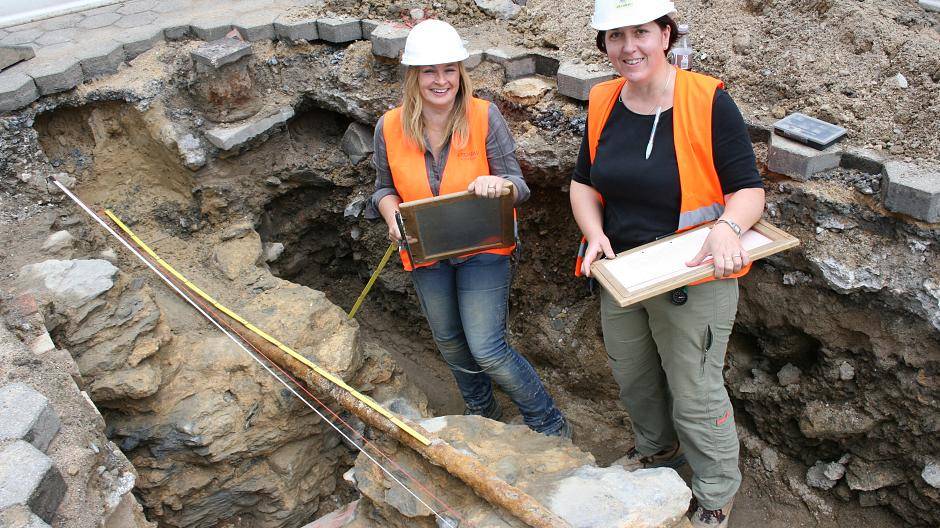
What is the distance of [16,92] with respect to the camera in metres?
4.14

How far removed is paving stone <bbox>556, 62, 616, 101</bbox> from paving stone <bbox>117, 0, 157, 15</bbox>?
134 inches

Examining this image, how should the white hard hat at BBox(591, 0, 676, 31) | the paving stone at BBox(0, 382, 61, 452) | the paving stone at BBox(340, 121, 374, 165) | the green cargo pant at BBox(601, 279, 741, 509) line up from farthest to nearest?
the paving stone at BBox(340, 121, 374, 165), the green cargo pant at BBox(601, 279, 741, 509), the white hard hat at BBox(591, 0, 676, 31), the paving stone at BBox(0, 382, 61, 452)

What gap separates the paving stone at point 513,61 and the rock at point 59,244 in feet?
8.55

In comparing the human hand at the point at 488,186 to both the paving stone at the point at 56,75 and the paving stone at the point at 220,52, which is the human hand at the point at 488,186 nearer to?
the paving stone at the point at 220,52

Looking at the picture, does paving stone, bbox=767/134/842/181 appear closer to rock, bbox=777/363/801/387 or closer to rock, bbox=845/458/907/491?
rock, bbox=777/363/801/387

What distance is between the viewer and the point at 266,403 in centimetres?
347

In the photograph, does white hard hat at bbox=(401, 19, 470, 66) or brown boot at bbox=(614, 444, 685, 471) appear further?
brown boot at bbox=(614, 444, 685, 471)

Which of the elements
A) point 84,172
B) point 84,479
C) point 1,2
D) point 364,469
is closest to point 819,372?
point 364,469

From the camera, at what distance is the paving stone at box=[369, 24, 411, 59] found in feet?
14.6

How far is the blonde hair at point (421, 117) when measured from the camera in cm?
307

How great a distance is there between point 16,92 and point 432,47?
9.10ft

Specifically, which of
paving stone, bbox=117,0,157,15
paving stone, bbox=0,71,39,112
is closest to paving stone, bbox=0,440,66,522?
paving stone, bbox=0,71,39,112

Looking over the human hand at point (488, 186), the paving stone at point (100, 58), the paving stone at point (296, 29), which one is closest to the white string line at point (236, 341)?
the paving stone at point (100, 58)

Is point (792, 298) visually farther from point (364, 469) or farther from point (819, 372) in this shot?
point (364, 469)
